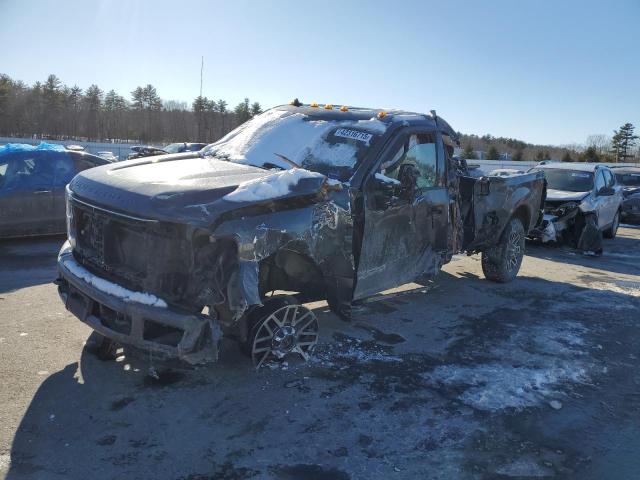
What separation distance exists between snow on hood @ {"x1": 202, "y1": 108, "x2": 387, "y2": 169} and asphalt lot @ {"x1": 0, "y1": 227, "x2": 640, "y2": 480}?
1.70 metres

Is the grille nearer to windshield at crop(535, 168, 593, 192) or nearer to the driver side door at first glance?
the driver side door

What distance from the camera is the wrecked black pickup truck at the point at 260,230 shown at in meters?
3.42

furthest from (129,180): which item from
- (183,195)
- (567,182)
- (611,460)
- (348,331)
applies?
(567,182)

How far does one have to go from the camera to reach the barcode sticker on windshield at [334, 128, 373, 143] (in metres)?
4.83

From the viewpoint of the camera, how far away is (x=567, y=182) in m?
11.6

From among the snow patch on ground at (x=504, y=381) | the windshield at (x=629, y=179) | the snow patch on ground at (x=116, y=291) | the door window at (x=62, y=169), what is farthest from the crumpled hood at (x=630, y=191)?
the snow patch on ground at (x=116, y=291)

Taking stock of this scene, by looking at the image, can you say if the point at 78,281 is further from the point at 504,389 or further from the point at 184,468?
the point at 504,389

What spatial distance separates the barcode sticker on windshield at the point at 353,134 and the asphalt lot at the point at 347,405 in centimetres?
188

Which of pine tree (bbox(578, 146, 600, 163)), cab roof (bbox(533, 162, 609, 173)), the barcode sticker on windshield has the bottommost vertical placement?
cab roof (bbox(533, 162, 609, 173))

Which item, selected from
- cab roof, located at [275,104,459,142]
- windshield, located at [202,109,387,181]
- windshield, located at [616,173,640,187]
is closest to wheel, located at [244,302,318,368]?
windshield, located at [202,109,387,181]

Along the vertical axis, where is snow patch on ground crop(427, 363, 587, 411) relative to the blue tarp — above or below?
below

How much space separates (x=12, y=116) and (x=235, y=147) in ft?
224

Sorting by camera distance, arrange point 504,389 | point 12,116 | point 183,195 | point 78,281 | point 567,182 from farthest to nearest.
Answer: point 12,116
point 567,182
point 504,389
point 78,281
point 183,195

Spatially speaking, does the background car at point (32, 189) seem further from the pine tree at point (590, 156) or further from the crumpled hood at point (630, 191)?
the pine tree at point (590, 156)
